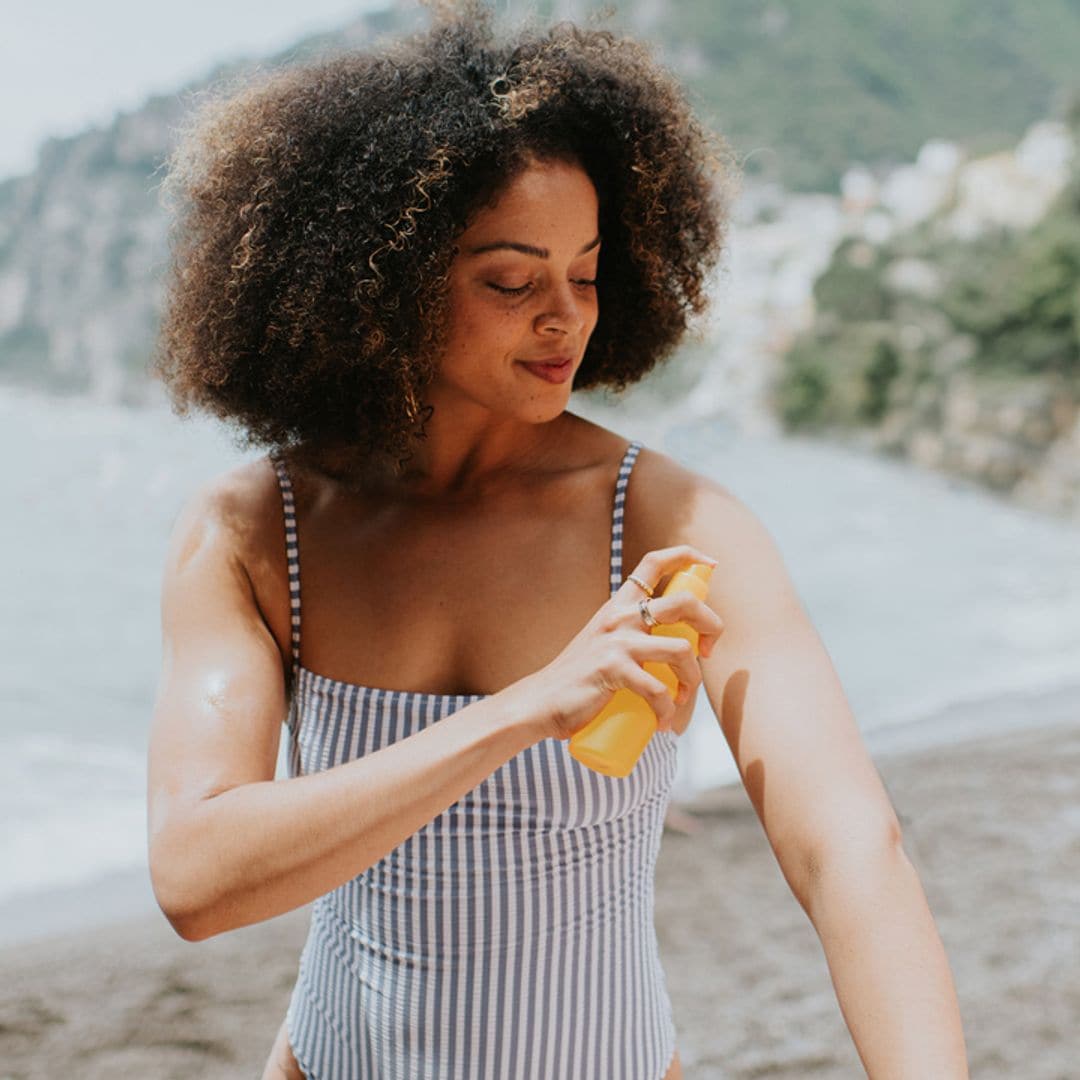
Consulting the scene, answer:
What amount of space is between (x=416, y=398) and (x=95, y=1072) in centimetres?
299

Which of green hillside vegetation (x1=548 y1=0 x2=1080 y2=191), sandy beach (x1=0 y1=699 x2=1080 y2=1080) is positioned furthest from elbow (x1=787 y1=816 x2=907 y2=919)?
green hillside vegetation (x1=548 y1=0 x2=1080 y2=191)

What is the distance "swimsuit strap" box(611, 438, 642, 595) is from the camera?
3.68 ft

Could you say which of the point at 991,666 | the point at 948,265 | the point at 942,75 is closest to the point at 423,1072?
the point at 991,666

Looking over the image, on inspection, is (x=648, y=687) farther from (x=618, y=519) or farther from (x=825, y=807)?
(x=618, y=519)

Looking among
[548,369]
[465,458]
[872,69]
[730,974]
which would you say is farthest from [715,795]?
[872,69]

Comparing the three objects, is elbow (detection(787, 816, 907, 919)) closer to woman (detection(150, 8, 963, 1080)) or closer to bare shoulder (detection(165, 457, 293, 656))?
woman (detection(150, 8, 963, 1080))

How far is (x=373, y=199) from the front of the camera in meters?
1.14

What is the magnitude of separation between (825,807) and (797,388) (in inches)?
1342

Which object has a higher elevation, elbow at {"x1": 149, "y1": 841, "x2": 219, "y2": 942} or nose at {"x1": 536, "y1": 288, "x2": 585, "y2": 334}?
nose at {"x1": 536, "y1": 288, "x2": 585, "y2": 334}

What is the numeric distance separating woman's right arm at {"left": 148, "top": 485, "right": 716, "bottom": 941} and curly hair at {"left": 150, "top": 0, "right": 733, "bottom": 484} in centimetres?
34

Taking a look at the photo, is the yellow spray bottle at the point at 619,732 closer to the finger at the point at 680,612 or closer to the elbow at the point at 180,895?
the finger at the point at 680,612

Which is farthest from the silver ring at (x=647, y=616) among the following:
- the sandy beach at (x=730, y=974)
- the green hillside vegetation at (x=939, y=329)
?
the green hillside vegetation at (x=939, y=329)

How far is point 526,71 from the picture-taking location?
1.15m

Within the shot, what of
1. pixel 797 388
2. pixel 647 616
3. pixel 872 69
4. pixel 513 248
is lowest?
pixel 647 616
